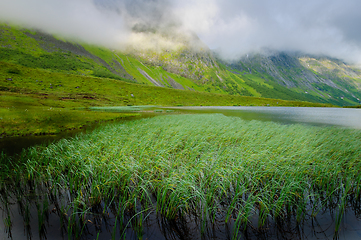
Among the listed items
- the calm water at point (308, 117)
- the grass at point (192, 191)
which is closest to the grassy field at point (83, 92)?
the calm water at point (308, 117)

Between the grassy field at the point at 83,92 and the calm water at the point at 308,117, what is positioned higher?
the grassy field at the point at 83,92

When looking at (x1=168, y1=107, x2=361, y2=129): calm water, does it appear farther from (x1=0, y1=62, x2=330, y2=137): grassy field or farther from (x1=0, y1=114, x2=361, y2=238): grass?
(x1=0, y1=62, x2=330, y2=137): grassy field

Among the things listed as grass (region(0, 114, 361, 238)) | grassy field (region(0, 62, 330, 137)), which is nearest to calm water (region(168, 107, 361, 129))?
grass (region(0, 114, 361, 238))

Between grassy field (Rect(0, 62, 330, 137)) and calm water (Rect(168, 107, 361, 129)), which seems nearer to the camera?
calm water (Rect(168, 107, 361, 129))

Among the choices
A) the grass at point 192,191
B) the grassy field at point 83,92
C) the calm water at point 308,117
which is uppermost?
the grassy field at point 83,92

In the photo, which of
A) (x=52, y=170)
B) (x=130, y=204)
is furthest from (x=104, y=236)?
(x=52, y=170)

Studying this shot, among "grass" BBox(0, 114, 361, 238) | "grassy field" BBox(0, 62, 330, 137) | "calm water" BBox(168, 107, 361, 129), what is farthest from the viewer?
"grassy field" BBox(0, 62, 330, 137)

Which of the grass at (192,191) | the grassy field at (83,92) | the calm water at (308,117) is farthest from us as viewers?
the grassy field at (83,92)

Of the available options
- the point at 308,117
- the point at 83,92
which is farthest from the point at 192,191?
the point at 83,92

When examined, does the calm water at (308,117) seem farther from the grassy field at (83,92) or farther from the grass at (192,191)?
Answer: the grassy field at (83,92)

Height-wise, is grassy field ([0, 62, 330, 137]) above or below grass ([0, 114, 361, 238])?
above

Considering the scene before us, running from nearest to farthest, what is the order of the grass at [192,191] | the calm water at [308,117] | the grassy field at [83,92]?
1. the grass at [192,191]
2. the calm water at [308,117]
3. the grassy field at [83,92]

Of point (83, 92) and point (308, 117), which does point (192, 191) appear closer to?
point (308, 117)

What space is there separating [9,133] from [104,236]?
22667mm
